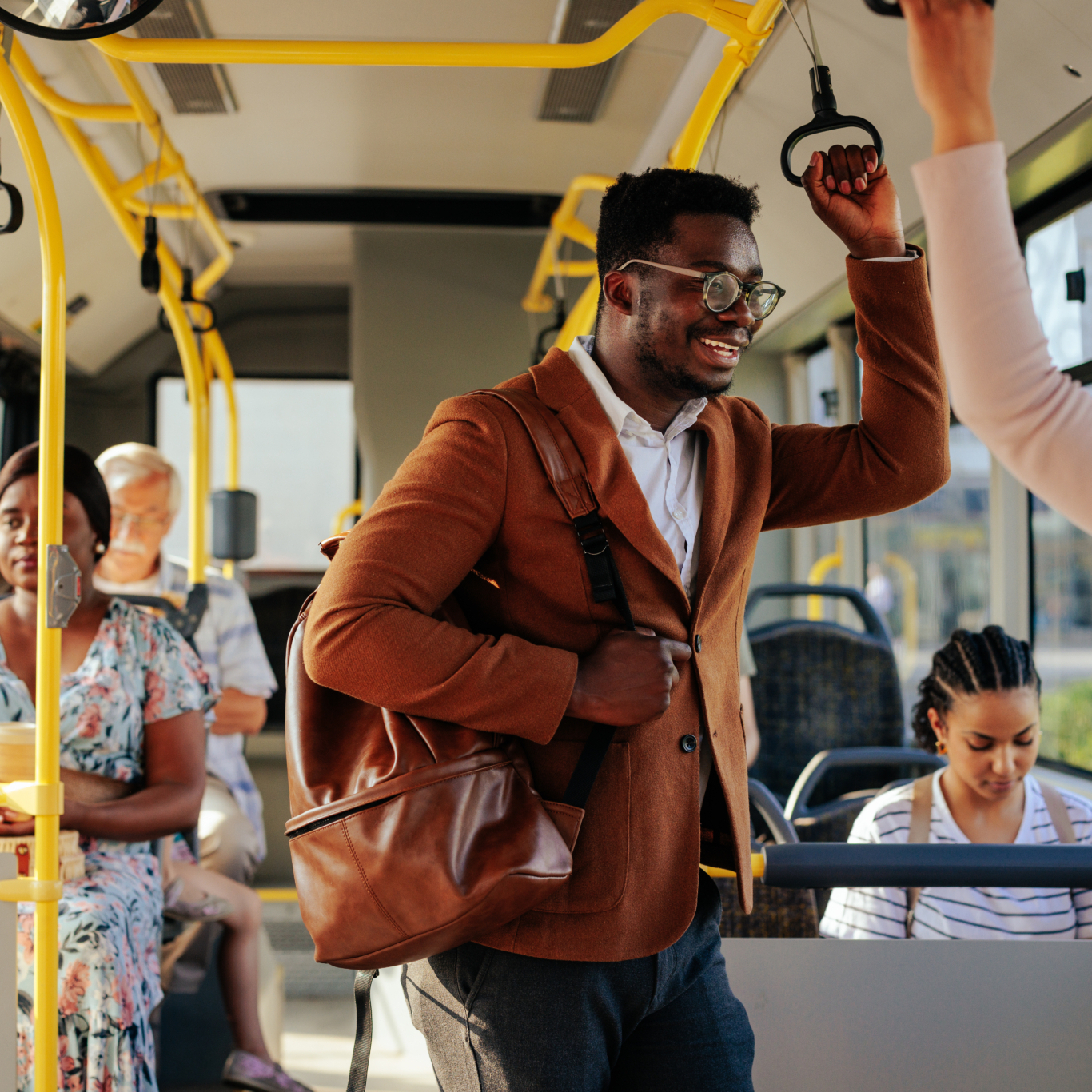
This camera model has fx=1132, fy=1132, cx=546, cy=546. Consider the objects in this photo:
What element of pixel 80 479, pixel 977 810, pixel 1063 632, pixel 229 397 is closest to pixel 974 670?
pixel 977 810

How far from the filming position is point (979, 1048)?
162cm

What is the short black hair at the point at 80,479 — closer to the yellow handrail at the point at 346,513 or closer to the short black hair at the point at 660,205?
the short black hair at the point at 660,205

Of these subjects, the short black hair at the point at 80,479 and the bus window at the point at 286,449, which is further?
the bus window at the point at 286,449

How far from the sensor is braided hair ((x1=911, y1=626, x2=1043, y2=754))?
238cm

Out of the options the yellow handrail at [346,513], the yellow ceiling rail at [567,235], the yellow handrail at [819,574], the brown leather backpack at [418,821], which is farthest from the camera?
the yellow handrail at [346,513]

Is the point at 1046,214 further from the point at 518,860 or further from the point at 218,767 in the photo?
the point at 218,767

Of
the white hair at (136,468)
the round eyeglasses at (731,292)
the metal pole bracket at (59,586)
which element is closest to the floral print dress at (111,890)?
the metal pole bracket at (59,586)

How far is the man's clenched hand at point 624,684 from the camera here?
3.76 feet

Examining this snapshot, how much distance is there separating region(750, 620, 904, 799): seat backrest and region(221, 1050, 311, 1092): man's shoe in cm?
181

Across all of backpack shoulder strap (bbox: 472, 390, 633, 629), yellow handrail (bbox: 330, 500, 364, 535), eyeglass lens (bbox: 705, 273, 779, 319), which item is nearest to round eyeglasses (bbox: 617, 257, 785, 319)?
eyeglass lens (bbox: 705, 273, 779, 319)

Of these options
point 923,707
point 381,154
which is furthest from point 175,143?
point 923,707

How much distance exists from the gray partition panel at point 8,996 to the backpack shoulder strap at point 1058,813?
1.85 meters

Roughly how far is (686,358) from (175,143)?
3.66m

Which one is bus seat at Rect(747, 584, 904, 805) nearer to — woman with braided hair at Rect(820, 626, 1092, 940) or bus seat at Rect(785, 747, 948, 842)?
bus seat at Rect(785, 747, 948, 842)
